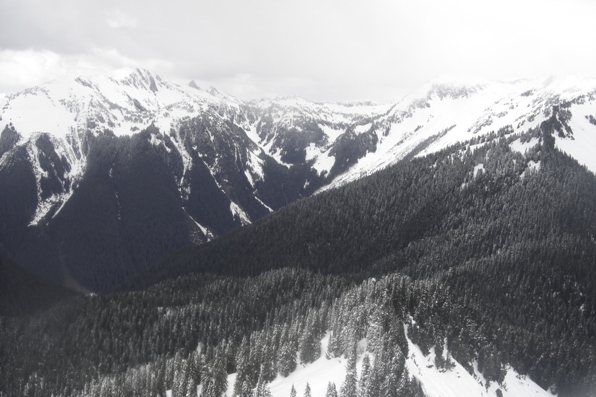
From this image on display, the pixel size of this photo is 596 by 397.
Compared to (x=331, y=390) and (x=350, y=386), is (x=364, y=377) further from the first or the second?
(x=331, y=390)

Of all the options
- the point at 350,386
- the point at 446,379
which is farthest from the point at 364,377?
the point at 446,379

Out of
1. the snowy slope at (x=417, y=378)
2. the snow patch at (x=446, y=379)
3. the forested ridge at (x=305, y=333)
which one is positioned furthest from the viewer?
the forested ridge at (x=305, y=333)

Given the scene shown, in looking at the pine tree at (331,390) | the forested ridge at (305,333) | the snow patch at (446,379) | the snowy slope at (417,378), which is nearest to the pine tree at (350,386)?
the forested ridge at (305,333)

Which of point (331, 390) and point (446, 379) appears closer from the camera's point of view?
point (331, 390)

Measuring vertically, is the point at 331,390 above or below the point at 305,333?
below

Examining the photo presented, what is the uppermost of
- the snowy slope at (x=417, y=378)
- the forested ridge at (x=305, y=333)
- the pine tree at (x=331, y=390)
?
the forested ridge at (x=305, y=333)

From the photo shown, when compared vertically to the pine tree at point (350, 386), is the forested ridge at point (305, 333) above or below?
above

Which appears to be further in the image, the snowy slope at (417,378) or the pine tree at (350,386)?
the snowy slope at (417,378)

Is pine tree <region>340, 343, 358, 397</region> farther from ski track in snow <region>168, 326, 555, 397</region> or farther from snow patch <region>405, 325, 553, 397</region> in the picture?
snow patch <region>405, 325, 553, 397</region>

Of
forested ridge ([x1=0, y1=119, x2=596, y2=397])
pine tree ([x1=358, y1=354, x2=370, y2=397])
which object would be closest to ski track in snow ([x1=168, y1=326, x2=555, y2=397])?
forested ridge ([x1=0, y1=119, x2=596, y2=397])

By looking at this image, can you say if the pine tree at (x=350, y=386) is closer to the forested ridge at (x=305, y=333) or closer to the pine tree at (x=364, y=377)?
the forested ridge at (x=305, y=333)

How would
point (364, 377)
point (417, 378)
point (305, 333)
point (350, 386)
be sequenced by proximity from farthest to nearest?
point (305, 333) → point (417, 378) → point (364, 377) → point (350, 386)

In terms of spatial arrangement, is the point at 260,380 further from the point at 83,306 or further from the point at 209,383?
the point at 83,306

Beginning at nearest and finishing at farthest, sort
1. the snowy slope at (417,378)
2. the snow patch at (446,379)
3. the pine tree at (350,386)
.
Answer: the pine tree at (350,386)
the snow patch at (446,379)
the snowy slope at (417,378)
